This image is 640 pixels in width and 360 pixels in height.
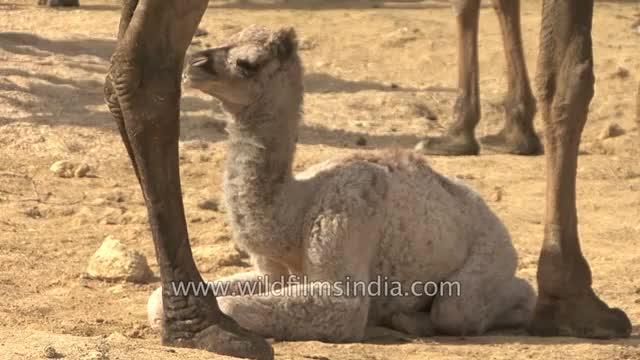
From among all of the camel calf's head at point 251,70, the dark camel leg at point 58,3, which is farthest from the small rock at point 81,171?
the dark camel leg at point 58,3

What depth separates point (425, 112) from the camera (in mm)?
13031

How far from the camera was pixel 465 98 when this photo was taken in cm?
1195

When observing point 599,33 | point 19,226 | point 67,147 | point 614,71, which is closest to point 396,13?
point 599,33

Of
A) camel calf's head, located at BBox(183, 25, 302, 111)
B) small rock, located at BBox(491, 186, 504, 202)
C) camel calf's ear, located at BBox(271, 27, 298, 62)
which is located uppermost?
camel calf's ear, located at BBox(271, 27, 298, 62)

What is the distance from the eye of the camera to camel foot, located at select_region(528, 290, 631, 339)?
21.6ft

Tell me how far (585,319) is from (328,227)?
1.16 metres

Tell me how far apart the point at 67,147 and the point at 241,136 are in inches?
167

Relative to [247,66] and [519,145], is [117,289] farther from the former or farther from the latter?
[519,145]

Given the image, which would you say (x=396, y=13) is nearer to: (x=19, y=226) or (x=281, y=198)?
(x=19, y=226)

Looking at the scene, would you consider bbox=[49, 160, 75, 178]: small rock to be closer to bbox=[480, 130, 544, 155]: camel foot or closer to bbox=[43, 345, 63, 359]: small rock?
bbox=[480, 130, 544, 155]: camel foot

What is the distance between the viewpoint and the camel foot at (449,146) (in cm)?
1162

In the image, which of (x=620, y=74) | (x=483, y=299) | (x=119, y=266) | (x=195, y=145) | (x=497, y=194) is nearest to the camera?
(x=483, y=299)

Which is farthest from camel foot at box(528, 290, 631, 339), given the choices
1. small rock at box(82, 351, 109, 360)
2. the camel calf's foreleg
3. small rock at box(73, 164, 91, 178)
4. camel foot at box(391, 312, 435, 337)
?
small rock at box(73, 164, 91, 178)

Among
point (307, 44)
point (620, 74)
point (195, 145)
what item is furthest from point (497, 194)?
point (307, 44)
